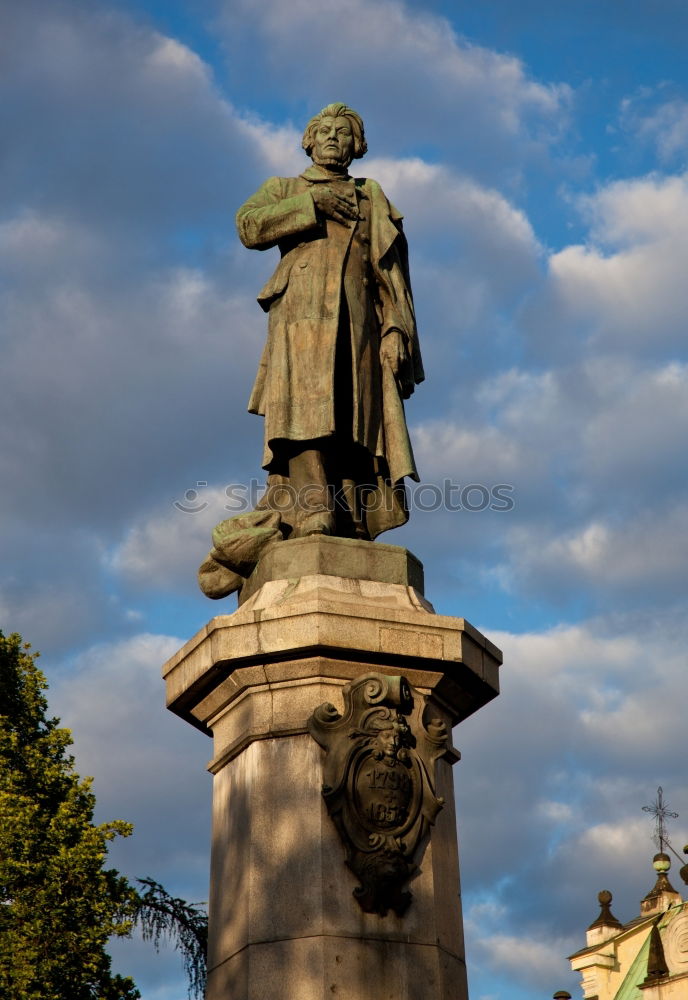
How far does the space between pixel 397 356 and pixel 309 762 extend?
3111 millimetres

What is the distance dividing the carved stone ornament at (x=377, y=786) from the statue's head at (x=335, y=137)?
4.09 metres

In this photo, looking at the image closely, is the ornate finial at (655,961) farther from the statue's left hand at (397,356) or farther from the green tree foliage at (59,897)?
the statue's left hand at (397,356)

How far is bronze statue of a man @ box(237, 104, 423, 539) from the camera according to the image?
10.4 m

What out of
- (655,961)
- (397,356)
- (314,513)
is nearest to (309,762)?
(314,513)

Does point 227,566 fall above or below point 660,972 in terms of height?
below

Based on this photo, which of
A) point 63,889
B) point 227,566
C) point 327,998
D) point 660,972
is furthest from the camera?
point 660,972

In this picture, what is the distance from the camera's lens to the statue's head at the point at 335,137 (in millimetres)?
11133

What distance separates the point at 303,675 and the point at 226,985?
5.99 ft

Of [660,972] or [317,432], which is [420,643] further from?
[660,972]

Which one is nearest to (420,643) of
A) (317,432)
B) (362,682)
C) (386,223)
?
(362,682)

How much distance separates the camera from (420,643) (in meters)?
9.35

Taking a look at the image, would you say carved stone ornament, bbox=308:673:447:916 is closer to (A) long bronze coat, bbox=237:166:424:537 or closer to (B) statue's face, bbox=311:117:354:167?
(A) long bronze coat, bbox=237:166:424:537

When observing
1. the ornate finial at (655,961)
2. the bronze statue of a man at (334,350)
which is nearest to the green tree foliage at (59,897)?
the bronze statue of a man at (334,350)

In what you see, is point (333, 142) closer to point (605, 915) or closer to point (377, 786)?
point (377, 786)
